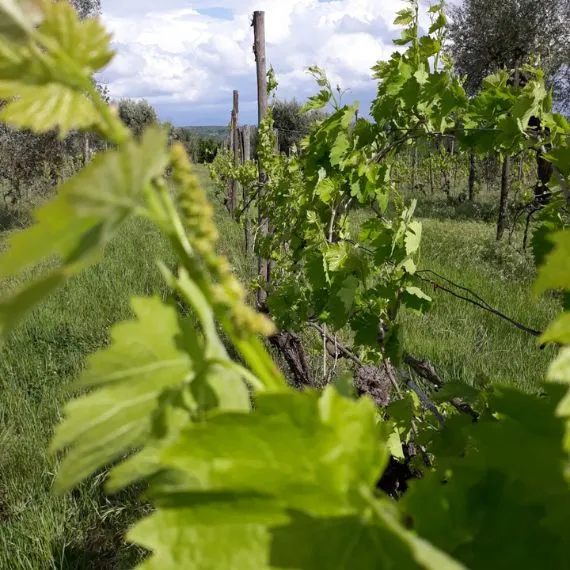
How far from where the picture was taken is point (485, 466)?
1.90 feet

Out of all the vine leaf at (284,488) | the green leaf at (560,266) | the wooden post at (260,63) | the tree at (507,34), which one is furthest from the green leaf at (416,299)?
the tree at (507,34)

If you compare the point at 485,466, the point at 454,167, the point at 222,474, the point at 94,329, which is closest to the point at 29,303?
the point at 222,474

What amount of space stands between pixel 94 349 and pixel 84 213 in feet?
16.0

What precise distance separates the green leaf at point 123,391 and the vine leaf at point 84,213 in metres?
0.10

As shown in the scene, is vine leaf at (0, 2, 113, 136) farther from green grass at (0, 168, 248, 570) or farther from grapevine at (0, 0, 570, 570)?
green grass at (0, 168, 248, 570)

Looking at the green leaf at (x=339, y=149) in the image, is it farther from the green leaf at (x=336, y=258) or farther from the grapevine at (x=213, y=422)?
the grapevine at (x=213, y=422)

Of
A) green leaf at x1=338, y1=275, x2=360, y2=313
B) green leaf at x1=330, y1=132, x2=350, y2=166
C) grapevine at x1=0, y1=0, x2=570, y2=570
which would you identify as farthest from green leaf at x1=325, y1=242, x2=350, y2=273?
grapevine at x1=0, y1=0, x2=570, y2=570

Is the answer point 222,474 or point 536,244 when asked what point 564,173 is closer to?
point 536,244

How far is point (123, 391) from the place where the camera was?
47 cm

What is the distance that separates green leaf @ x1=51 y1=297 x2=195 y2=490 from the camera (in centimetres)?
45

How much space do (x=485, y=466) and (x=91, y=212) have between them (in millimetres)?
439

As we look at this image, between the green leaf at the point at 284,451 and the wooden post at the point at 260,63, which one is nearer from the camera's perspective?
the green leaf at the point at 284,451

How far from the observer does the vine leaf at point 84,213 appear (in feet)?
1.21

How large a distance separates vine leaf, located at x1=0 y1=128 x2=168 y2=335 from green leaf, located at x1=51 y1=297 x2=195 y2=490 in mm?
102
